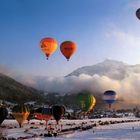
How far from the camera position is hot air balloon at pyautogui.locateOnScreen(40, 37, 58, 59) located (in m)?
55.1

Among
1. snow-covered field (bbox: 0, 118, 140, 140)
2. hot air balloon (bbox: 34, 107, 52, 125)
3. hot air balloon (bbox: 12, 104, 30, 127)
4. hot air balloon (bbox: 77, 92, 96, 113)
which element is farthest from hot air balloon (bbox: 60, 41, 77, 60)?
hot air balloon (bbox: 77, 92, 96, 113)

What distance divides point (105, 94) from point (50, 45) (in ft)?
69.7

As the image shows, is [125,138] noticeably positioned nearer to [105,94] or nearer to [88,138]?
[88,138]

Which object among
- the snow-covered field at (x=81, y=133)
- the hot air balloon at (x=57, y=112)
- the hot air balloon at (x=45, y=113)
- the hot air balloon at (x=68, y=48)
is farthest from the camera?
the hot air balloon at (x=45, y=113)

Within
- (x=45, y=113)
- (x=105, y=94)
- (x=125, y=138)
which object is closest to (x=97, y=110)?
(x=105, y=94)

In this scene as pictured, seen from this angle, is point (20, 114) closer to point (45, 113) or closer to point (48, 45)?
point (45, 113)

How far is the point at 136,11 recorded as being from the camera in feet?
149

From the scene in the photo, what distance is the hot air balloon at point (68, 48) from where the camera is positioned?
5466 cm

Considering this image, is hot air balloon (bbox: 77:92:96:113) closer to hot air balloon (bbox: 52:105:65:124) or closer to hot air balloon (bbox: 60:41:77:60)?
hot air balloon (bbox: 52:105:65:124)

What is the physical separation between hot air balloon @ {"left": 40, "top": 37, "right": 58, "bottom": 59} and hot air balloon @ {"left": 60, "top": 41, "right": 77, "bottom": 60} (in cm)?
121

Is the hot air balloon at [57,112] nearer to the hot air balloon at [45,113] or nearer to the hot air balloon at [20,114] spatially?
the hot air balloon at [45,113]

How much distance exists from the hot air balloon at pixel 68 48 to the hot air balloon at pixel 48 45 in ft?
3.99

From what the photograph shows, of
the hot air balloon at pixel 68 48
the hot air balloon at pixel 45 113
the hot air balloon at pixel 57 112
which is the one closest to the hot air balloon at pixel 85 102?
the hot air balloon at pixel 45 113

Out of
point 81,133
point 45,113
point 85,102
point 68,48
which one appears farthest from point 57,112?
point 85,102
